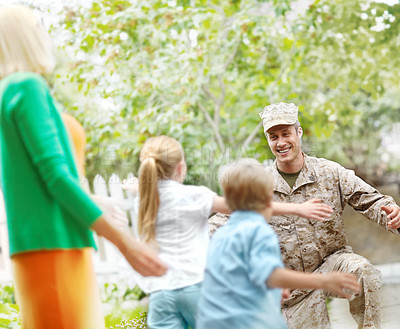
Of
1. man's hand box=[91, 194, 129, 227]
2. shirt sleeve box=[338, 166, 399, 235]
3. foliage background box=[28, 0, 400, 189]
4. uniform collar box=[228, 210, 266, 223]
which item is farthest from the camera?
foliage background box=[28, 0, 400, 189]

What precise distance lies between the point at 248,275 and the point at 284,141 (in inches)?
52.6

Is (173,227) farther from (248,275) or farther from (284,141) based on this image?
(284,141)

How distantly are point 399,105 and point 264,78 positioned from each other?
430cm

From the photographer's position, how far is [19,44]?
1807 mm

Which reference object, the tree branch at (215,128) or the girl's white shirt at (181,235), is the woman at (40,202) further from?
the tree branch at (215,128)

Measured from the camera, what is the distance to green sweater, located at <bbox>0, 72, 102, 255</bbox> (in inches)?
65.2

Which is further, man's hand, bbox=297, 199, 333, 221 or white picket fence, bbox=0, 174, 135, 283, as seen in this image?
white picket fence, bbox=0, 174, 135, 283

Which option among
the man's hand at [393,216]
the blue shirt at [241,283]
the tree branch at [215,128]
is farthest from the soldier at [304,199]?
the tree branch at [215,128]

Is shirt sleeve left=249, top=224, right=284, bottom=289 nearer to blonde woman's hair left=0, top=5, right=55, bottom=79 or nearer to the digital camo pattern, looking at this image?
blonde woman's hair left=0, top=5, right=55, bottom=79

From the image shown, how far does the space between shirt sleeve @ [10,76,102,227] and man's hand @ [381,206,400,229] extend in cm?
159

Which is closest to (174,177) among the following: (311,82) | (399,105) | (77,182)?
(77,182)

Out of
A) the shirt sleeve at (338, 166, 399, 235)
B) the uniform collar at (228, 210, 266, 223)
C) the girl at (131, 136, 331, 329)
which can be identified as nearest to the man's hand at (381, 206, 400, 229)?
the shirt sleeve at (338, 166, 399, 235)

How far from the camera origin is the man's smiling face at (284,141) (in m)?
3.02

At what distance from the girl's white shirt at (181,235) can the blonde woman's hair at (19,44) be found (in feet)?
2.28
